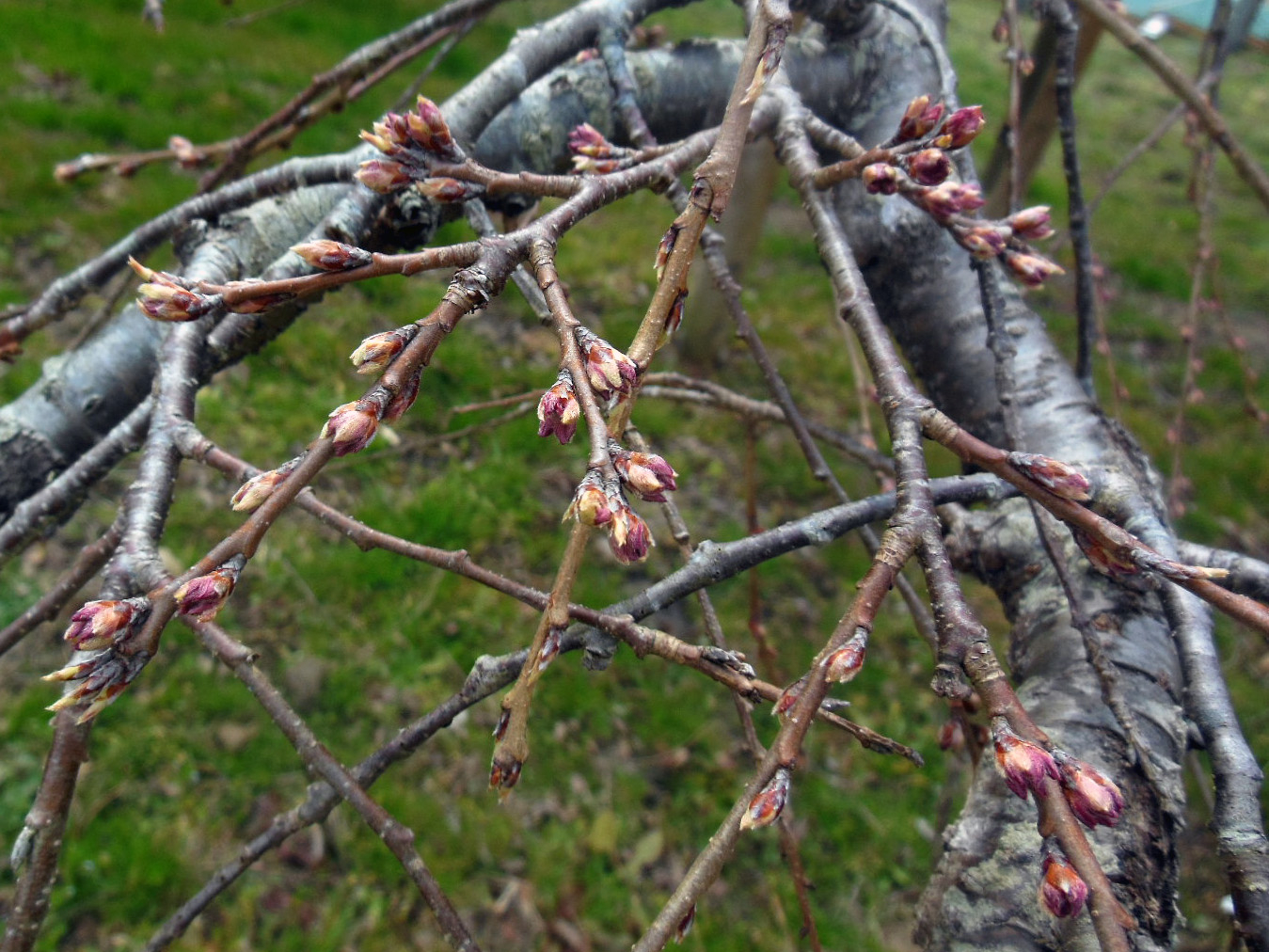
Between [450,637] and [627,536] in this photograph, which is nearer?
[627,536]

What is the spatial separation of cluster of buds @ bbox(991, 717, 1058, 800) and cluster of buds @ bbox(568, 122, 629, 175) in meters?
0.77

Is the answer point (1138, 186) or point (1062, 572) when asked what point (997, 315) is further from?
point (1138, 186)

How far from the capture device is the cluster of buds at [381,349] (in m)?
0.64

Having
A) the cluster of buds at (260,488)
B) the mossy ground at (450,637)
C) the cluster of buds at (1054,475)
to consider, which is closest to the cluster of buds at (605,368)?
the cluster of buds at (260,488)

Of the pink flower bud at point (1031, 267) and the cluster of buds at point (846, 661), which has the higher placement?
the pink flower bud at point (1031, 267)

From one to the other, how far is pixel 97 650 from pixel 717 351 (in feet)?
13.1

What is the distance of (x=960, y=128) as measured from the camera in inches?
36.4

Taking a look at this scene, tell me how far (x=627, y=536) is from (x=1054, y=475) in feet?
1.32

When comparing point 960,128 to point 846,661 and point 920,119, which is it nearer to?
point 920,119

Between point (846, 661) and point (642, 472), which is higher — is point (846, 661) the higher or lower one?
the lower one

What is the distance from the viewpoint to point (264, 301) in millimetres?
683

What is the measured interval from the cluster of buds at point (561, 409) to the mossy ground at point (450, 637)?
3.78 ft

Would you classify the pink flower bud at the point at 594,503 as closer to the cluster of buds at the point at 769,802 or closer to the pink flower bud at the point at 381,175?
the cluster of buds at the point at 769,802

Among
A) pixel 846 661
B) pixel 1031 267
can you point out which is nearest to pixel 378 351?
pixel 846 661
